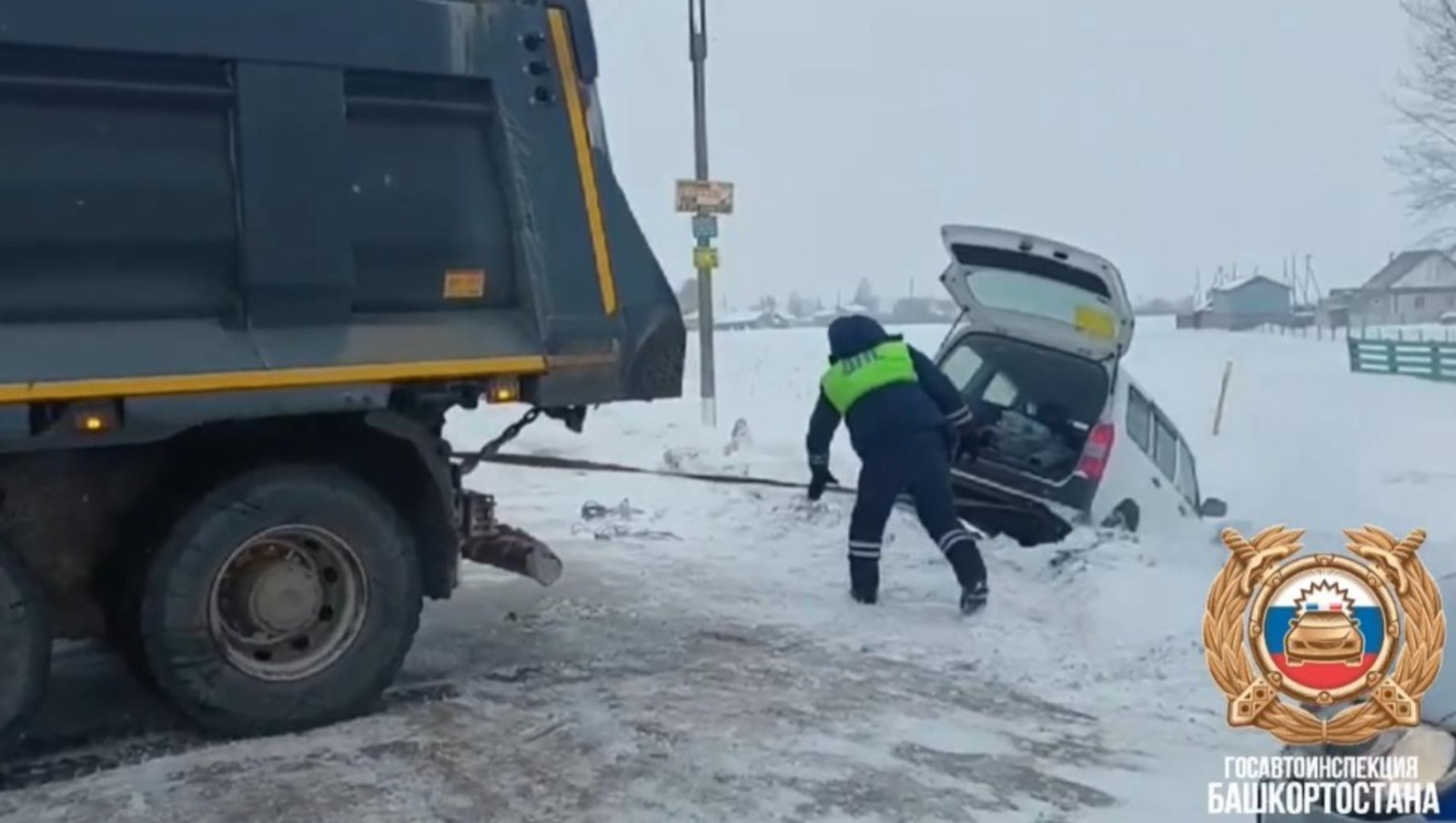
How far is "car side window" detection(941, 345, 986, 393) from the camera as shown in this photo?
29.9ft

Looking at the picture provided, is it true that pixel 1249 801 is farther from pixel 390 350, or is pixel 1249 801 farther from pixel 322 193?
pixel 322 193

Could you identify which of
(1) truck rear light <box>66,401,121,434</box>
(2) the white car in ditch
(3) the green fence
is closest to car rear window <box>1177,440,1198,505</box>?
(2) the white car in ditch

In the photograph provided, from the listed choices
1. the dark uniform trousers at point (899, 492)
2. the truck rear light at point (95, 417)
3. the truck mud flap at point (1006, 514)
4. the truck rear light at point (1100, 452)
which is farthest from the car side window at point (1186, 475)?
the truck rear light at point (95, 417)

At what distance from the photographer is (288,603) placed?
4.81m

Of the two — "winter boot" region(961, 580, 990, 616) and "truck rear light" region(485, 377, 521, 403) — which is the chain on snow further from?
"winter boot" region(961, 580, 990, 616)

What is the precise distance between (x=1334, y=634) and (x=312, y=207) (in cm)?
326

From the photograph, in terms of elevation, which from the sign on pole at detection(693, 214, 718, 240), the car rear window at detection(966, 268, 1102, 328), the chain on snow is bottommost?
the chain on snow

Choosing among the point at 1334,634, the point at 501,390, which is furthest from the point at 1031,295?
the point at 1334,634

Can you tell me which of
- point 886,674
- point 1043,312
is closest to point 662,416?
point 1043,312

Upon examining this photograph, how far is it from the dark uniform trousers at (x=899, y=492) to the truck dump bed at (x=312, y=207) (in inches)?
62.1

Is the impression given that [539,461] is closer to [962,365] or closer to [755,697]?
[962,365]

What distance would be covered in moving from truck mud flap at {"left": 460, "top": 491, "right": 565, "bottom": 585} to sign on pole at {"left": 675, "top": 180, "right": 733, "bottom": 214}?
786 centimetres

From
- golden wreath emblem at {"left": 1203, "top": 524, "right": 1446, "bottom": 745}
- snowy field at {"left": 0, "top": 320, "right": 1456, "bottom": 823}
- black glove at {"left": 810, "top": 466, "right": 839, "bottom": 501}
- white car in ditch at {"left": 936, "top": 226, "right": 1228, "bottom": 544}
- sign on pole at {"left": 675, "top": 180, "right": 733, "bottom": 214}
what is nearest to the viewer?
golden wreath emblem at {"left": 1203, "top": 524, "right": 1446, "bottom": 745}

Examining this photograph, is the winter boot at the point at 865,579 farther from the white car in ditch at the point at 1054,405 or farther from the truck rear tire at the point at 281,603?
the truck rear tire at the point at 281,603
